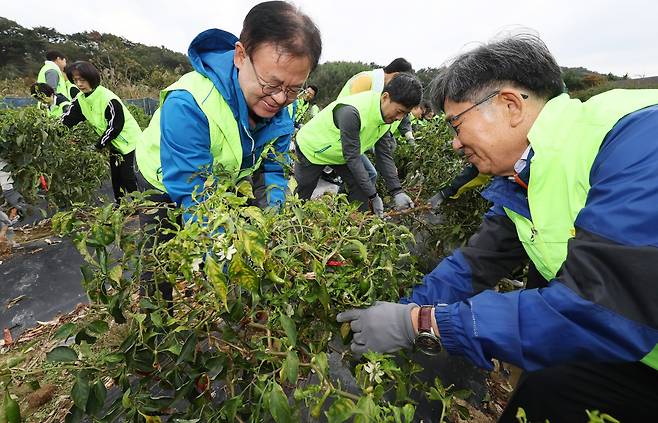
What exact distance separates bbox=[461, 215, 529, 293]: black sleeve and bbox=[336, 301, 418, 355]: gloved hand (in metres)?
0.66

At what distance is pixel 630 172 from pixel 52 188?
17.4 feet

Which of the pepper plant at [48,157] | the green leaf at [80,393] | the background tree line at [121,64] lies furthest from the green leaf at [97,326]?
the background tree line at [121,64]

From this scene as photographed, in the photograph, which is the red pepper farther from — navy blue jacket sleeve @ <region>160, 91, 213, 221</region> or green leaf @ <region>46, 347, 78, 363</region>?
green leaf @ <region>46, 347, 78, 363</region>

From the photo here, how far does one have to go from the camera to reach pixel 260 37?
1.58 m

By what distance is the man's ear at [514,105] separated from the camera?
57.1 inches

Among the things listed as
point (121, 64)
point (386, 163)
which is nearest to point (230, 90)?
point (386, 163)

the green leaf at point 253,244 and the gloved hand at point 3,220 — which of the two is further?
the gloved hand at point 3,220

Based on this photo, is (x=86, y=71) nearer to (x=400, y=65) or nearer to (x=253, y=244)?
(x=400, y=65)

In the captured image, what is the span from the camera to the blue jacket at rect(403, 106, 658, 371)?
0.95 m

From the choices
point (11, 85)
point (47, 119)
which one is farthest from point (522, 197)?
point (11, 85)

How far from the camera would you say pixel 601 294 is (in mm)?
974

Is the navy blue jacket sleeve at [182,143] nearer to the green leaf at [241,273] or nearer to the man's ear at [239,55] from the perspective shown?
the man's ear at [239,55]

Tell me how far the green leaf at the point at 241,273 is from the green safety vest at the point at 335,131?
104 inches

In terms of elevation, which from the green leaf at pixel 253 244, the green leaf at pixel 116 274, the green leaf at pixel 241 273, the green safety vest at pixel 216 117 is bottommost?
the green leaf at pixel 116 274
